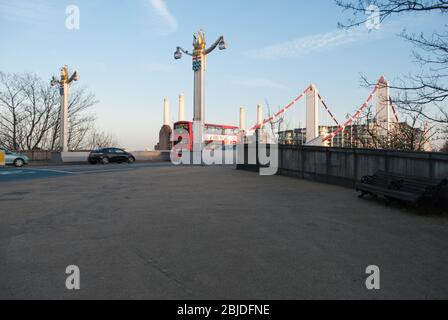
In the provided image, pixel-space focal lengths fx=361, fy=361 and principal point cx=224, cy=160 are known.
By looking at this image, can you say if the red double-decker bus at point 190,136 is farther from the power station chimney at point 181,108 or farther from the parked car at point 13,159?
the power station chimney at point 181,108

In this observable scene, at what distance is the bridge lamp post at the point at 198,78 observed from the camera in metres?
28.4

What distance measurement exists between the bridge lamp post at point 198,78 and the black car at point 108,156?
635 centimetres

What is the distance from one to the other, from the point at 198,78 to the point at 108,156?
9.81 metres

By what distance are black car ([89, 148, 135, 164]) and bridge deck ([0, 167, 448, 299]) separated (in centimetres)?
2086

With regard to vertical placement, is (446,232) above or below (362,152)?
below

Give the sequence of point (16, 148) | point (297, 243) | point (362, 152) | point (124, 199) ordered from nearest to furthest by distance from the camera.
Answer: point (297, 243) → point (124, 199) → point (362, 152) → point (16, 148)

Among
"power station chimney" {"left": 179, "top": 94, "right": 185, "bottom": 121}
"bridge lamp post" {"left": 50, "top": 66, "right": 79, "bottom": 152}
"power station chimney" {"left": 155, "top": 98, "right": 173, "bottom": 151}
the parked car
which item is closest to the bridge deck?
the parked car

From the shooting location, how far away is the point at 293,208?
8.16 metres

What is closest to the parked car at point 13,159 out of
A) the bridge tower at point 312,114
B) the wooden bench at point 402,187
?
the bridge tower at point 312,114

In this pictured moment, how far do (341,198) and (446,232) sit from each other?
3.60 metres
